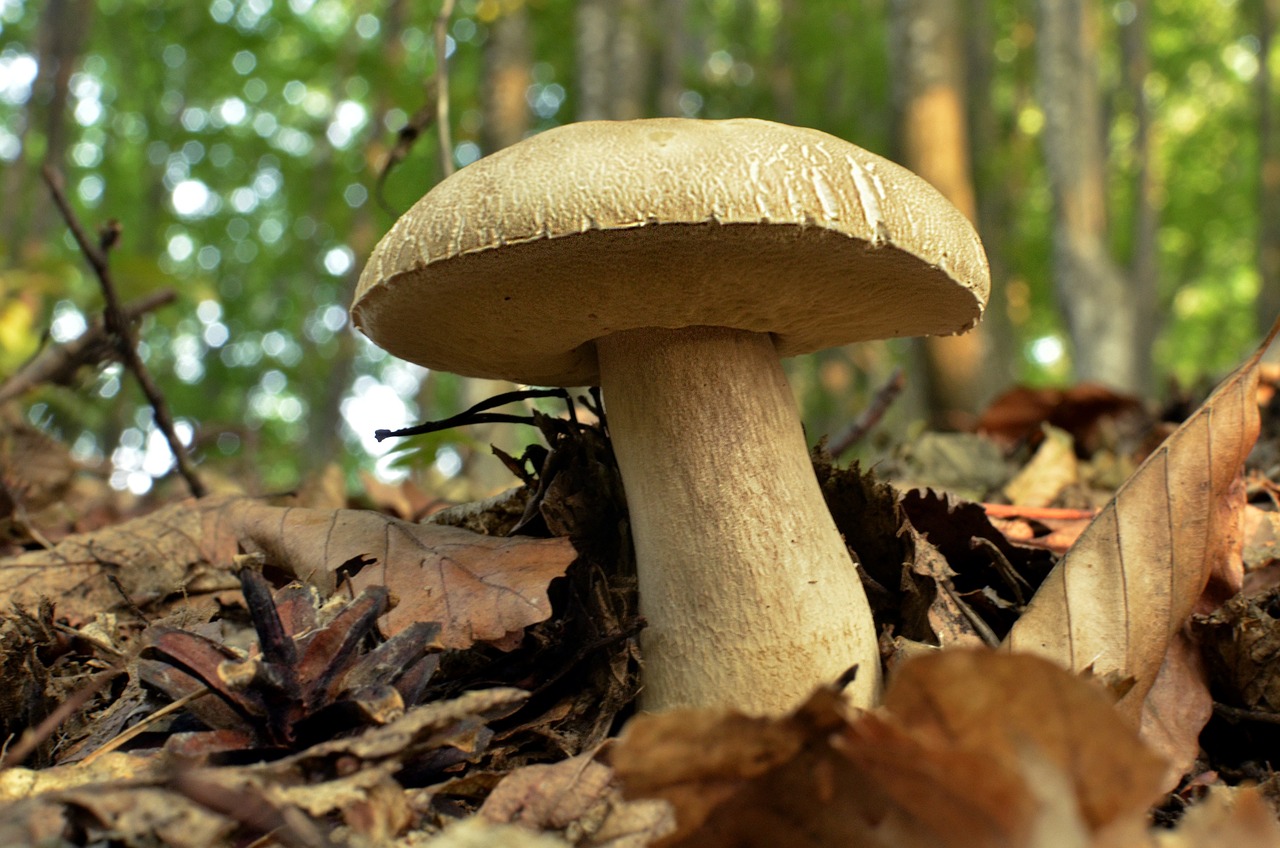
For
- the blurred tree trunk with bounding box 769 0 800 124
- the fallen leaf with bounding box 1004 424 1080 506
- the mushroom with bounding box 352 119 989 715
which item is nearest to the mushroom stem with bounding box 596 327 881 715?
the mushroom with bounding box 352 119 989 715

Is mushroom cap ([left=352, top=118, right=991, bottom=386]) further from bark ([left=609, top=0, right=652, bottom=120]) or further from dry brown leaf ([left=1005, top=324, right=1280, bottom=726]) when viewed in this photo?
bark ([left=609, top=0, right=652, bottom=120])

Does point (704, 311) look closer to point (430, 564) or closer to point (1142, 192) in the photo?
point (430, 564)

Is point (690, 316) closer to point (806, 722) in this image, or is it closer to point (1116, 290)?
point (806, 722)

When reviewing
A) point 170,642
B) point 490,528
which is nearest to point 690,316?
point 490,528

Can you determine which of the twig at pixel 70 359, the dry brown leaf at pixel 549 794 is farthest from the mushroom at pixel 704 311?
the twig at pixel 70 359

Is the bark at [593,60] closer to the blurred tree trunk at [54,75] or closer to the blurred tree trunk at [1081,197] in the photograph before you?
the blurred tree trunk at [54,75]

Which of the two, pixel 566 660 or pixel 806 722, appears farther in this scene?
pixel 566 660

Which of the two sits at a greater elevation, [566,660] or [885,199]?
[885,199]
